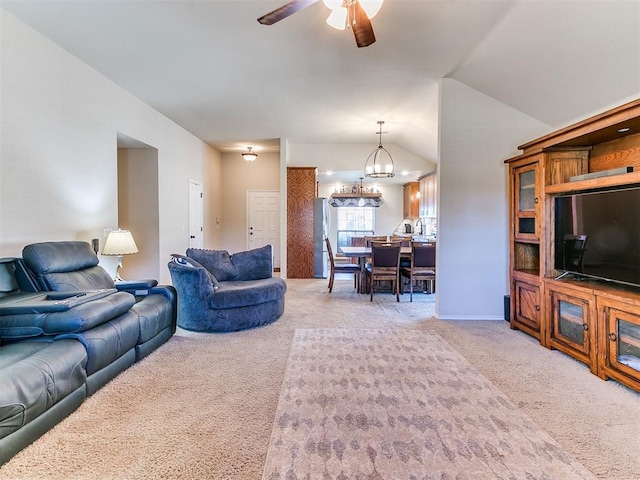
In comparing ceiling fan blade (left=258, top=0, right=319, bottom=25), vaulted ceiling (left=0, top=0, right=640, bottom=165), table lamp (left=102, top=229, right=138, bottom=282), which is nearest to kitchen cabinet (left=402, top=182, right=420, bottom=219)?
vaulted ceiling (left=0, top=0, right=640, bottom=165)

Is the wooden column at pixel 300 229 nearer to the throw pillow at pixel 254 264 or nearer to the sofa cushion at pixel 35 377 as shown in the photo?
the throw pillow at pixel 254 264

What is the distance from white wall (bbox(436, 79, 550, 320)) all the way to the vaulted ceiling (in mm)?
244

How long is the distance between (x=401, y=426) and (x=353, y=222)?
9.40m

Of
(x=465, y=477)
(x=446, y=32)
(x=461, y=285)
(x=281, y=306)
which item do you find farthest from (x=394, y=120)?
(x=465, y=477)

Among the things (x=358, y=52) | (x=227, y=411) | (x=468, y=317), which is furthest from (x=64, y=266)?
(x=468, y=317)

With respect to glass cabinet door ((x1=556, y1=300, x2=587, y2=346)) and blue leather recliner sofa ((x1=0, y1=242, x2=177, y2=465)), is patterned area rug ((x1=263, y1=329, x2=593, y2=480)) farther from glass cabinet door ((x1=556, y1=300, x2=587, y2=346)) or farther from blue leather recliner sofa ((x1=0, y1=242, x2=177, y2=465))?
blue leather recliner sofa ((x1=0, y1=242, x2=177, y2=465))

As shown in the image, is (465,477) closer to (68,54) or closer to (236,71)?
(236,71)

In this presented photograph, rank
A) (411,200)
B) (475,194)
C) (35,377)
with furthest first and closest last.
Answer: (411,200), (475,194), (35,377)

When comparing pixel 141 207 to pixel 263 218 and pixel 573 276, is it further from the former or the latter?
pixel 573 276

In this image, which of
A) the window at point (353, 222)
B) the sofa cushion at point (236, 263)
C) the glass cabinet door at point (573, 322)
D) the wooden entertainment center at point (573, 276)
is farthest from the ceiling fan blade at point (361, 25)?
the window at point (353, 222)

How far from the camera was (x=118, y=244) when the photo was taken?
3619 millimetres

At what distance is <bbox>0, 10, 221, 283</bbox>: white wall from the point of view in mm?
2775

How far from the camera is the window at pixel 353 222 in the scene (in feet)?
36.1

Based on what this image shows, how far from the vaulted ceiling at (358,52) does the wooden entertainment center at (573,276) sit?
602 millimetres
